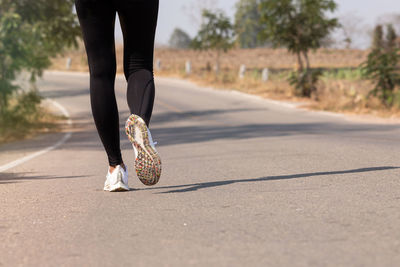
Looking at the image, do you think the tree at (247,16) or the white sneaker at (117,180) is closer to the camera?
the white sneaker at (117,180)

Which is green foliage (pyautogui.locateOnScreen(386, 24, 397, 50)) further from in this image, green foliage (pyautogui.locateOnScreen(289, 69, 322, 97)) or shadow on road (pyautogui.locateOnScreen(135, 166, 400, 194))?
shadow on road (pyautogui.locateOnScreen(135, 166, 400, 194))

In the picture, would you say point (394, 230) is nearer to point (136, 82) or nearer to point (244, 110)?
point (136, 82)

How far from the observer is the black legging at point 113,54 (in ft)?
13.5

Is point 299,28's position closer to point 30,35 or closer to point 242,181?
point 30,35

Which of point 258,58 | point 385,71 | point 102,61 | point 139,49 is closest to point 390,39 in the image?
point 385,71

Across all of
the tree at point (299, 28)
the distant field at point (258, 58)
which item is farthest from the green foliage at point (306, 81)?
the distant field at point (258, 58)

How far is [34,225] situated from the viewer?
3338mm

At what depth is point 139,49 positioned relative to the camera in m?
4.30

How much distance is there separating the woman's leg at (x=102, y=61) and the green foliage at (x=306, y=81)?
64.5ft

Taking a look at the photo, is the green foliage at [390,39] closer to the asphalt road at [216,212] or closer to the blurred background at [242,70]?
the blurred background at [242,70]

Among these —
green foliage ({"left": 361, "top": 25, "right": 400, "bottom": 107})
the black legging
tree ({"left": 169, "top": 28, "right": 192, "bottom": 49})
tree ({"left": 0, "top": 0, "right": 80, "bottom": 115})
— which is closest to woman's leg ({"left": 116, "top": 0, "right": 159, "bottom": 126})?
the black legging

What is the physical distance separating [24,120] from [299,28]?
1227cm

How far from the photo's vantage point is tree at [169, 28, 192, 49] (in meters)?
136

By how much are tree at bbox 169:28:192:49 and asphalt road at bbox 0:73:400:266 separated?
130279 millimetres
